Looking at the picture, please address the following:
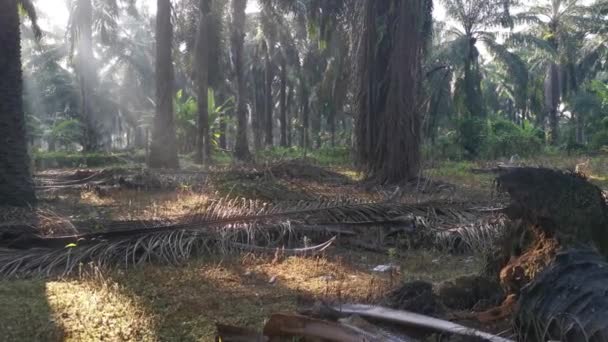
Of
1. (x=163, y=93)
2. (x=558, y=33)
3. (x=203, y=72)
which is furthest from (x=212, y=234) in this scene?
(x=558, y=33)

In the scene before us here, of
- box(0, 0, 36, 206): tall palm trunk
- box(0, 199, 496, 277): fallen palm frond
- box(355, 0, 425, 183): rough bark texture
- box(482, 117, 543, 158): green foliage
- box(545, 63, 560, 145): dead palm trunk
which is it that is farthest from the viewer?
box(545, 63, 560, 145): dead palm trunk

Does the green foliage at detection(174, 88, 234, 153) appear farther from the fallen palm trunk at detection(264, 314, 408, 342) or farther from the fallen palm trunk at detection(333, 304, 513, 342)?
the fallen palm trunk at detection(264, 314, 408, 342)

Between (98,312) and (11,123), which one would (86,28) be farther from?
(98,312)

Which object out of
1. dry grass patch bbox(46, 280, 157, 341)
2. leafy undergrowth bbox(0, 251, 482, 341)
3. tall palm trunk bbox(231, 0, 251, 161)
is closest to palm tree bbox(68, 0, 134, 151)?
tall palm trunk bbox(231, 0, 251, 161)

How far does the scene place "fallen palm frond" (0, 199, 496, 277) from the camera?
5.49 metres

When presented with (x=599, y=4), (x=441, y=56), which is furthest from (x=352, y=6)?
(x=599, y=4)

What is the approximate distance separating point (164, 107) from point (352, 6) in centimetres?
603

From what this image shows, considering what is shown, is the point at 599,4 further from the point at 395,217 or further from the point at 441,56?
the point at 395,217

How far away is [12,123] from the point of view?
356 inches

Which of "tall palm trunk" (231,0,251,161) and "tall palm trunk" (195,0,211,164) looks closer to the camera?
"tall palm trunk" (195,0,211,164)

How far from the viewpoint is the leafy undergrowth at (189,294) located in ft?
12.8

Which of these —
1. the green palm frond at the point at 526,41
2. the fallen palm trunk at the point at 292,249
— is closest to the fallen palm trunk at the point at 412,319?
the fallen palm trunk at the point at 292,249

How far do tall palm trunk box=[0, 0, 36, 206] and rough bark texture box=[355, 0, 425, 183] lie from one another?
611cm

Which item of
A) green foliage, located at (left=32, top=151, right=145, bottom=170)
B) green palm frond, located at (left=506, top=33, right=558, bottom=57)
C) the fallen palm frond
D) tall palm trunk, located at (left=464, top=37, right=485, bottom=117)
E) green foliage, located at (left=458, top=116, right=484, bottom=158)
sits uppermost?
green palm frond, located at (left=506, top=33, right=558, bottom=57)
